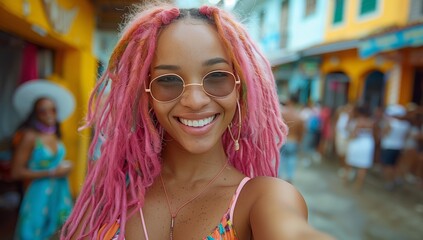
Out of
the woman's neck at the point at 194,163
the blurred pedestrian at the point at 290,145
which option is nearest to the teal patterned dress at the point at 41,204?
the woman's neck at the point at 194,163

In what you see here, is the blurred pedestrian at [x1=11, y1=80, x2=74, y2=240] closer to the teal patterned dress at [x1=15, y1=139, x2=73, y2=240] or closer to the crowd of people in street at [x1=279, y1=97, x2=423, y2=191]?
the teal patterned dress at [x1=15, y1=139, x2=73, y2=240]

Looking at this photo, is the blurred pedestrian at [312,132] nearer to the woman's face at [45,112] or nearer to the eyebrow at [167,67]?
the woman's face at [45,112]

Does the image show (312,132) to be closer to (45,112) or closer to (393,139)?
(393,139)

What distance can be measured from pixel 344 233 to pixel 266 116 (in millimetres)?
3202

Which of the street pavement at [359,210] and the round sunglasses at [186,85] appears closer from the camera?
the round sunglasses at [186,85]

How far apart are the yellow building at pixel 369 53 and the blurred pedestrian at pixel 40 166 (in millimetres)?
5850

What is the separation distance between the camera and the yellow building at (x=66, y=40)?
2865 millimetres

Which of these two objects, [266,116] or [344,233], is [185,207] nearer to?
[266,116]

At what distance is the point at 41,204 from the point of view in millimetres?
2805

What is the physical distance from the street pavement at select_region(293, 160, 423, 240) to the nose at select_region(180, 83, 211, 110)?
11.0 ft

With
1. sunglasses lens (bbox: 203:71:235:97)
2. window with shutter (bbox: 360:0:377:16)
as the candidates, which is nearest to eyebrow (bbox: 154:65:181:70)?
sunglasses lens (bbox: 203:71:235:97)

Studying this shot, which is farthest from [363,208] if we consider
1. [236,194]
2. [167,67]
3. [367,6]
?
[367,6]

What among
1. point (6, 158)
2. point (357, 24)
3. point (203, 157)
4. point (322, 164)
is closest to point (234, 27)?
point (203, 157)

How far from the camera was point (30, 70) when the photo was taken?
377 cm
